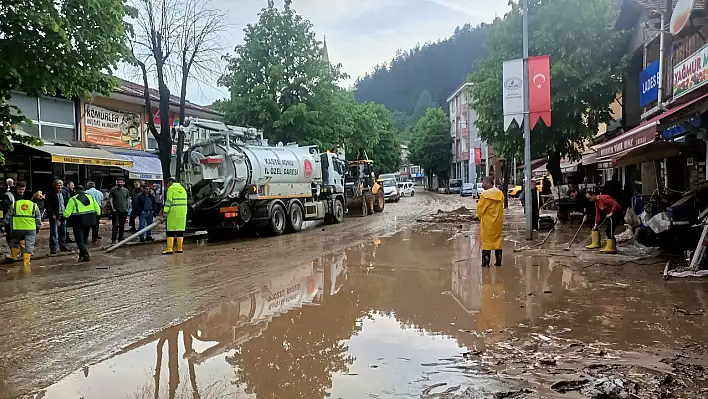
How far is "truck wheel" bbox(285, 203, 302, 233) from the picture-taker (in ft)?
58.8

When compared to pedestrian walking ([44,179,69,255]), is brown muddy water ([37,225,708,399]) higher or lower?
lower

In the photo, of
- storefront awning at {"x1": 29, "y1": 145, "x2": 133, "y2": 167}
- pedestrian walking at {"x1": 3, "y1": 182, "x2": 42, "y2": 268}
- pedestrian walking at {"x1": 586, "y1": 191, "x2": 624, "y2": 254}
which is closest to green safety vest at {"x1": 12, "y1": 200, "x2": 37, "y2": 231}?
pedestrian walking at {"x1": 3, "y1": 182, "x2": 42, "y2": 268}

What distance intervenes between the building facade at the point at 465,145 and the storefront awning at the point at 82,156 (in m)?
A: 46.2

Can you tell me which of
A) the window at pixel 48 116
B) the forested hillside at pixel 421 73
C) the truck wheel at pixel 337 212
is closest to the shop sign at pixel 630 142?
the truck wheel at pixel 337 212

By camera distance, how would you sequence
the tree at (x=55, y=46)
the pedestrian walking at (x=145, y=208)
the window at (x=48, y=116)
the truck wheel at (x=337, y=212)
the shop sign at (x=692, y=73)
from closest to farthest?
Result: the shop sign at (x=692, y=73)
the tree at (x=55, y=46)
the pedestrian walking at (x=145, y=208)
the window at (x=48, y=116)
the truck wheel at (x=337, y=212)

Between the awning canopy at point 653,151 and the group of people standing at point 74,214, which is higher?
the awning canopy at point 653,151

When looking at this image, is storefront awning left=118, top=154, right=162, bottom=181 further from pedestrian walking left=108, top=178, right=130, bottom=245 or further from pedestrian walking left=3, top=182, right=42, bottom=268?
pedestrian walking left=3, top=182, right=42, bottom=268

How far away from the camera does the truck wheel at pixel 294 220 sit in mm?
17922

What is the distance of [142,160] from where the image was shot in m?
24.6

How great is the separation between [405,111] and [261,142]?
130 m

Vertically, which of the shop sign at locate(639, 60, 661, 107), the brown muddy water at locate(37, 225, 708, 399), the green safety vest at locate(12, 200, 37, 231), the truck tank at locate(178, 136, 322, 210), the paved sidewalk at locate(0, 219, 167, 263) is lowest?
the brown muddy water at locate(37, 225, 708, 399)

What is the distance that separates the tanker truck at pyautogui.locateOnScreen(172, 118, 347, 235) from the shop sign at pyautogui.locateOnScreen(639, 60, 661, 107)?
10402 mm

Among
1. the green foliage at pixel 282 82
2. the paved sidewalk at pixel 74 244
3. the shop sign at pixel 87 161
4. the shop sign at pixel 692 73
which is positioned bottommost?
the paved sidewalk at pixel 74 244

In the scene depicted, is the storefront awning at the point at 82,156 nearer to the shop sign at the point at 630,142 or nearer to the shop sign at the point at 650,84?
the shop sign at the point at 630,142
